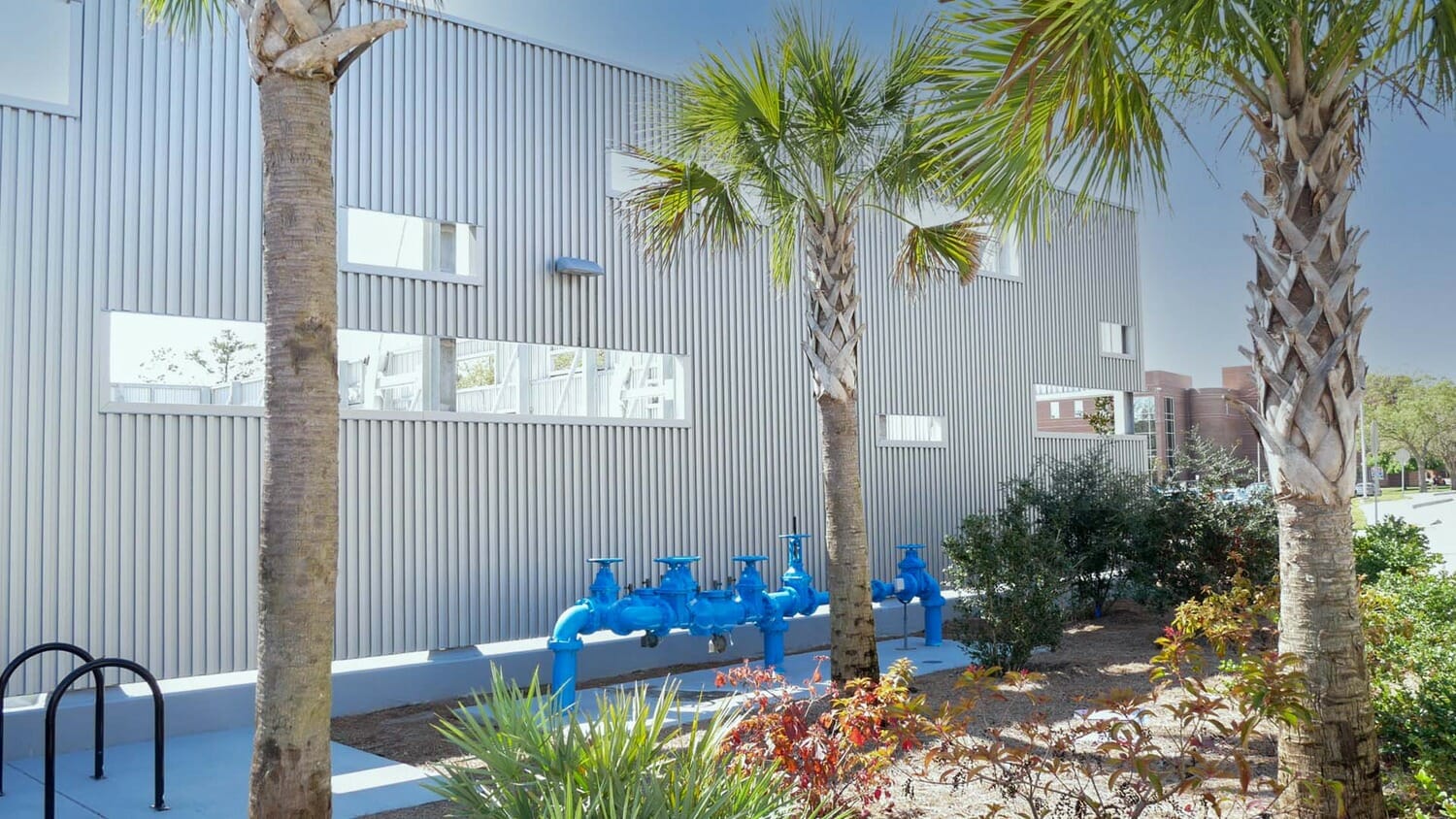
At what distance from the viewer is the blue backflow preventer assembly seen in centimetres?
824

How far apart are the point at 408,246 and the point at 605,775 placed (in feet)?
21.7

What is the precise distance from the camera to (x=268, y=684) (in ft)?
11.8

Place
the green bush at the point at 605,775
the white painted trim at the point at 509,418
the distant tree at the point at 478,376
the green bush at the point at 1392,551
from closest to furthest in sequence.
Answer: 1. the green bush at the point at 605,775
2. the white painted trim at the point at 509,418
3. the distant tree at the point at 478,376
4. the green bush at the point at 1392,551

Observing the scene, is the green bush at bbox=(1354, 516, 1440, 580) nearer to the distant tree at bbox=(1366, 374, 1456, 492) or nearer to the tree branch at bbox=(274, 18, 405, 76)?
the tree branch at bbox=(274, 18, 405, 76)

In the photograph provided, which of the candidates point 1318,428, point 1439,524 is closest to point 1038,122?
point 1318,428

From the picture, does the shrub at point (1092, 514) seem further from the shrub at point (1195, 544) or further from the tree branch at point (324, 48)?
the tree branch at point (324, 48)

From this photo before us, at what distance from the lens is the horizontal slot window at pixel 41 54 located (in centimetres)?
746

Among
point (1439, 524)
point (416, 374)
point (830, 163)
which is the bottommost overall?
point (1439, 524)

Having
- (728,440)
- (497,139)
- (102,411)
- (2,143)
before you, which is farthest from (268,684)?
(728,440)

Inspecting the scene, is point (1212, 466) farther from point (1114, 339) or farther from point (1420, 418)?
point (1420, 418)

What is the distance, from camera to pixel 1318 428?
4.21 m

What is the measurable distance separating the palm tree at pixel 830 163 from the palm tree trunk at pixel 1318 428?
3.08 m

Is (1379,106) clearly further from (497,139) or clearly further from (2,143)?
(2,143)

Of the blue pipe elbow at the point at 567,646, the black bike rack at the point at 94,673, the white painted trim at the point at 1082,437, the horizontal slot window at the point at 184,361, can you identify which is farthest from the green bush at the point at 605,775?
the white painted trim at the point at 1082,437
